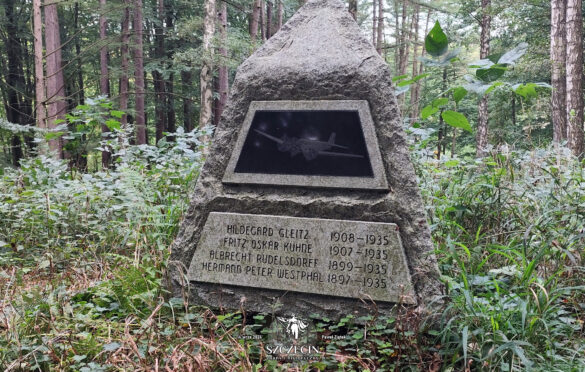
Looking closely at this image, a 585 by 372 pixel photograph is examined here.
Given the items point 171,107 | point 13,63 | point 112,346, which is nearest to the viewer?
point 112,346

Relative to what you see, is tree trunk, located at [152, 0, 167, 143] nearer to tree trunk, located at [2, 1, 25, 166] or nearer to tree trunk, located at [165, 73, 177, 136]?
tree trunk, located at [165, 73, 177, 136]

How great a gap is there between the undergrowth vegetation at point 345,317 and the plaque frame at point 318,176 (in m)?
0.63

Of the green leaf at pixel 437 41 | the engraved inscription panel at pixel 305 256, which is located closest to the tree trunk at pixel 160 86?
the engraved inscription panel at pixel 305 256

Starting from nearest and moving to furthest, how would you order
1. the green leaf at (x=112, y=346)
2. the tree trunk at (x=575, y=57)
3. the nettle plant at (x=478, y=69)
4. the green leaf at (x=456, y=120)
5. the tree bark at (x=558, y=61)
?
the green leaf at (x=112, y=346), the nettle plant at (x=478, y=69), the green leaf at (x=456, y=120), the tree trunk at (x=575, y=57), the tree bark at (x=558, y=61)

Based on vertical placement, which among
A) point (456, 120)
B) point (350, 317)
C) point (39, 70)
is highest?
point (39, 70)

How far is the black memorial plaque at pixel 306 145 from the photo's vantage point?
9.76 ft

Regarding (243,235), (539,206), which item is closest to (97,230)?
(243,235)

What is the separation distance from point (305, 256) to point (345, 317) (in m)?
0.45

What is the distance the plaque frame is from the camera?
9.56 feet

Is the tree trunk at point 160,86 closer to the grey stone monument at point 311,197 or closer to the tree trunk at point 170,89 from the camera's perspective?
the tree trunk at point 170,89

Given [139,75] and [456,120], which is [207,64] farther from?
[456,120]

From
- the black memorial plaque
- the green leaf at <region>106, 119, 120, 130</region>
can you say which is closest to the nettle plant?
the black memorial plaque

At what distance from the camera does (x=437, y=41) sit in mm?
Answer: 2967

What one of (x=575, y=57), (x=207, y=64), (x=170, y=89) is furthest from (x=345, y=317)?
(x=170, y=89)
